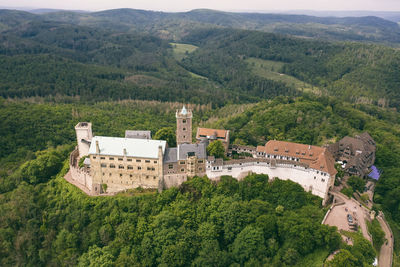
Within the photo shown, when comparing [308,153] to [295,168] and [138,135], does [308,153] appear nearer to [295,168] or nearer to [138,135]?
[295,168]

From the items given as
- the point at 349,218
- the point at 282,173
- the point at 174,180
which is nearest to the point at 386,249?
the point at 349,218

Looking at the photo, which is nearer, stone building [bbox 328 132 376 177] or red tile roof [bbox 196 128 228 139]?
stone building [bbox 328 132 376 177]

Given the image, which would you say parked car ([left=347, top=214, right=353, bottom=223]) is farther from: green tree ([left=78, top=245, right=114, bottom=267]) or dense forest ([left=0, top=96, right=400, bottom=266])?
green tree ([left=78, top=245, right=114, bottom=267])

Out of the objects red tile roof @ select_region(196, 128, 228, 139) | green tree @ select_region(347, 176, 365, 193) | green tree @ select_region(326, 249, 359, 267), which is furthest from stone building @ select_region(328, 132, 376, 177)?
green tree @ select_region(326, 249, 359, 267)

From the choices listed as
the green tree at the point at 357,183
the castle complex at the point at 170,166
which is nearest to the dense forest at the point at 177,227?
the castle complex at the point at 170,166

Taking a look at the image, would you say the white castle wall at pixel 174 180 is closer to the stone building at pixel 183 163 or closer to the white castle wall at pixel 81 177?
the stone building at pixel 183 163

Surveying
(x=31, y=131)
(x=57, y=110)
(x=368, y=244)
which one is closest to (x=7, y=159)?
(x=31, y=131)
